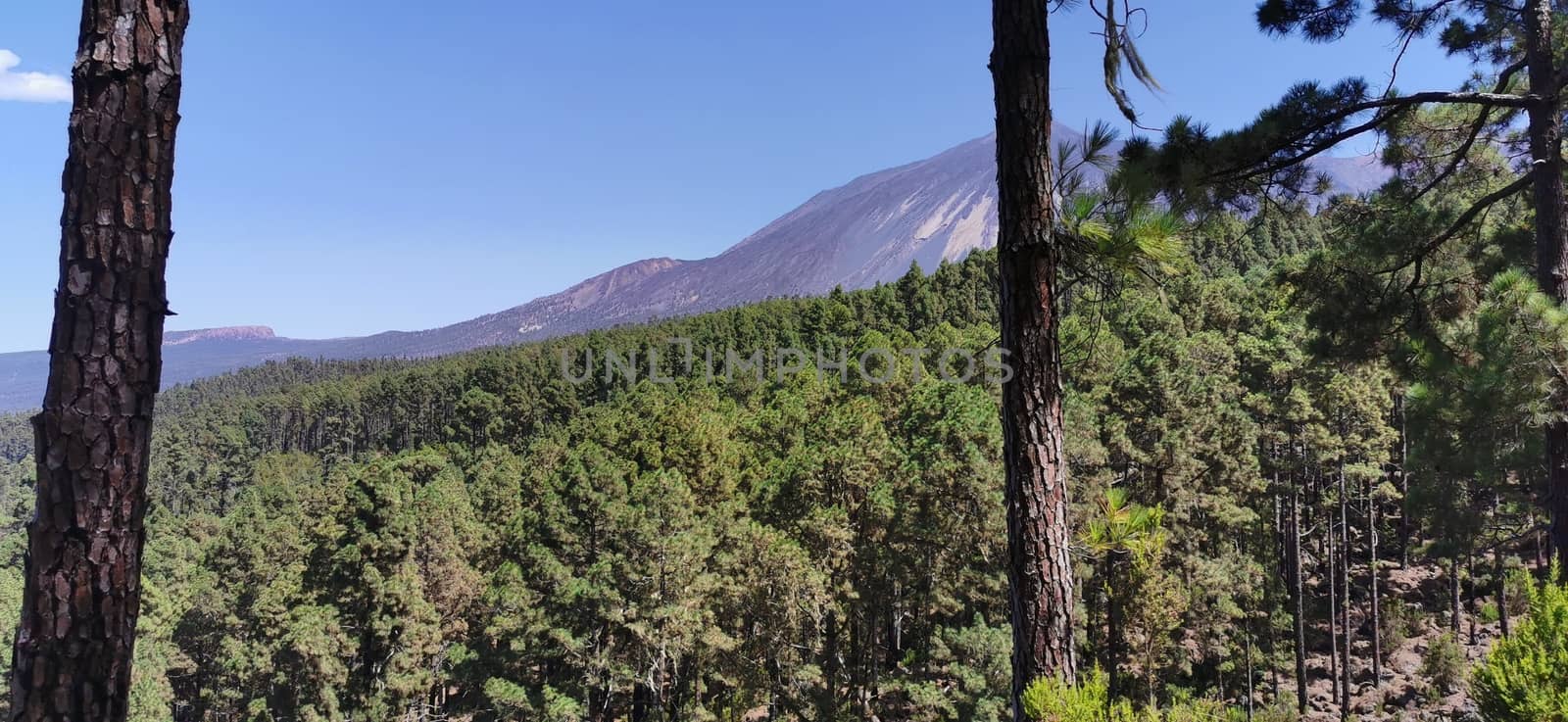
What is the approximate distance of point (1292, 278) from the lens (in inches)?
258

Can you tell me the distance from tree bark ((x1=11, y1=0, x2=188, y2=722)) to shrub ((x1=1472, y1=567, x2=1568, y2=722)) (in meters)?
5.46

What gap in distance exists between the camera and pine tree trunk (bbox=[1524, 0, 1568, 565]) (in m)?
4.71

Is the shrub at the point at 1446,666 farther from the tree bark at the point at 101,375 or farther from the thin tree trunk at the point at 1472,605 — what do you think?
the tree bark at the point at 101,375

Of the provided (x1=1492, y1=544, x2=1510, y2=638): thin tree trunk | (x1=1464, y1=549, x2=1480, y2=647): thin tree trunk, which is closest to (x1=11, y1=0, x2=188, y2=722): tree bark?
(x1=1492, y1=544, x2=1510, y2=638): thin tree trunk

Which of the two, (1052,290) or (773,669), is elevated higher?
(1052,290)

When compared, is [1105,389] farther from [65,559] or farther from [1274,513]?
[65,559]

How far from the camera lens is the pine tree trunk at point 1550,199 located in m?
4.71

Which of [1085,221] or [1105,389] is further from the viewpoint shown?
[1105,389]

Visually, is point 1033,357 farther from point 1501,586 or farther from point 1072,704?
point 1501,586

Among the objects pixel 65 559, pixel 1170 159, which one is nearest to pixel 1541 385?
pixel 1170 159

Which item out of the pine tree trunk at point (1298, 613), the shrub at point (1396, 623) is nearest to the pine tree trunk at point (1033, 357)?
the pine tree trunk at point (1298, 613)

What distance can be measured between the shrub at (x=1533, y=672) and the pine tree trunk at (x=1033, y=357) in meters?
2.44

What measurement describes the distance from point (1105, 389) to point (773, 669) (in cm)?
966

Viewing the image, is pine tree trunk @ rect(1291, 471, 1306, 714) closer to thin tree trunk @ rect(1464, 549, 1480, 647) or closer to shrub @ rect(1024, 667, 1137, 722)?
thin tree trunk @ rect(1464, 549, 1480, 647)
